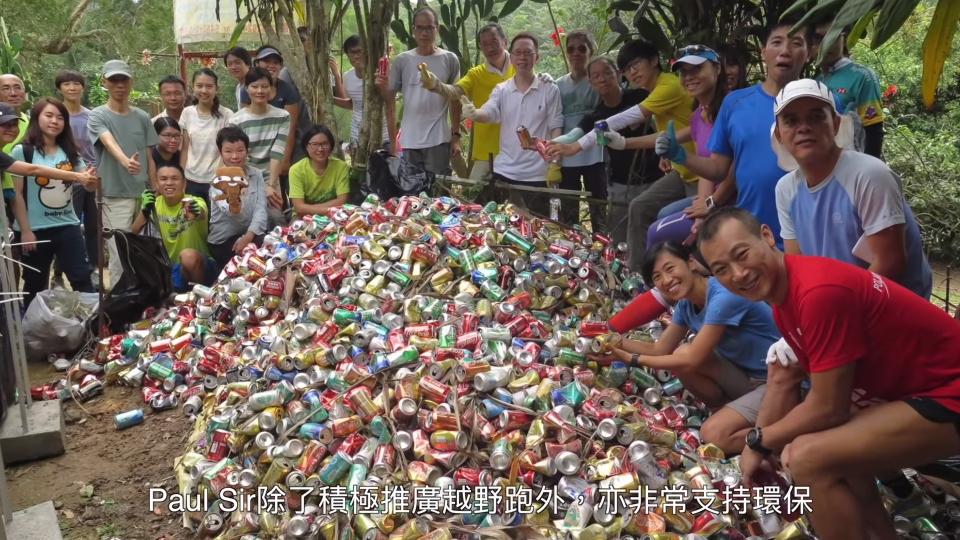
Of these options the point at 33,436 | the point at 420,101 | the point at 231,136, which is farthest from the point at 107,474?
the point at 420,101

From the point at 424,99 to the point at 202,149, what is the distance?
5.00 feet

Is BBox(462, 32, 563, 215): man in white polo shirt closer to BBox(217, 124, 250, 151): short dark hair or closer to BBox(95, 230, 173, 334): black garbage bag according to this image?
BBox(217, 124, 250, 151): short dark hair

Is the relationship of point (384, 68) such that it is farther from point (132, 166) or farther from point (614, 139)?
point (614, 139)

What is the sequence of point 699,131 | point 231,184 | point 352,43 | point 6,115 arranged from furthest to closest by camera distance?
point 352,43, point 231,184, point 6,115, point 699,131

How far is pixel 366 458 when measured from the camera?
2652mm

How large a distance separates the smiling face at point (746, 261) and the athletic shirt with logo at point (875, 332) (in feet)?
0.17

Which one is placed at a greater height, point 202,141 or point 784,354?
point 202,141

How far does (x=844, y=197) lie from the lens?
2469 mm

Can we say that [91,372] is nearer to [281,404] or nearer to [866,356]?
[281,404]

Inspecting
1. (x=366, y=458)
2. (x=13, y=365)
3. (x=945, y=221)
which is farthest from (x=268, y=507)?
(x=945, y=221)

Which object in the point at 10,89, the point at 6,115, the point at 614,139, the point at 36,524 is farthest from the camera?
the point at 10,89

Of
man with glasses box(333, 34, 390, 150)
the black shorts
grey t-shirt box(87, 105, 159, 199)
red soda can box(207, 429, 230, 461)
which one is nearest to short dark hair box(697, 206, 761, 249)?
the black shorts

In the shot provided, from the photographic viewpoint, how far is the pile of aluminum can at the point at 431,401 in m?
2.46

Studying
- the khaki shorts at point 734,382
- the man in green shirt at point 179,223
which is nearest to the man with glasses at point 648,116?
the khaki shorts at point 734,382
